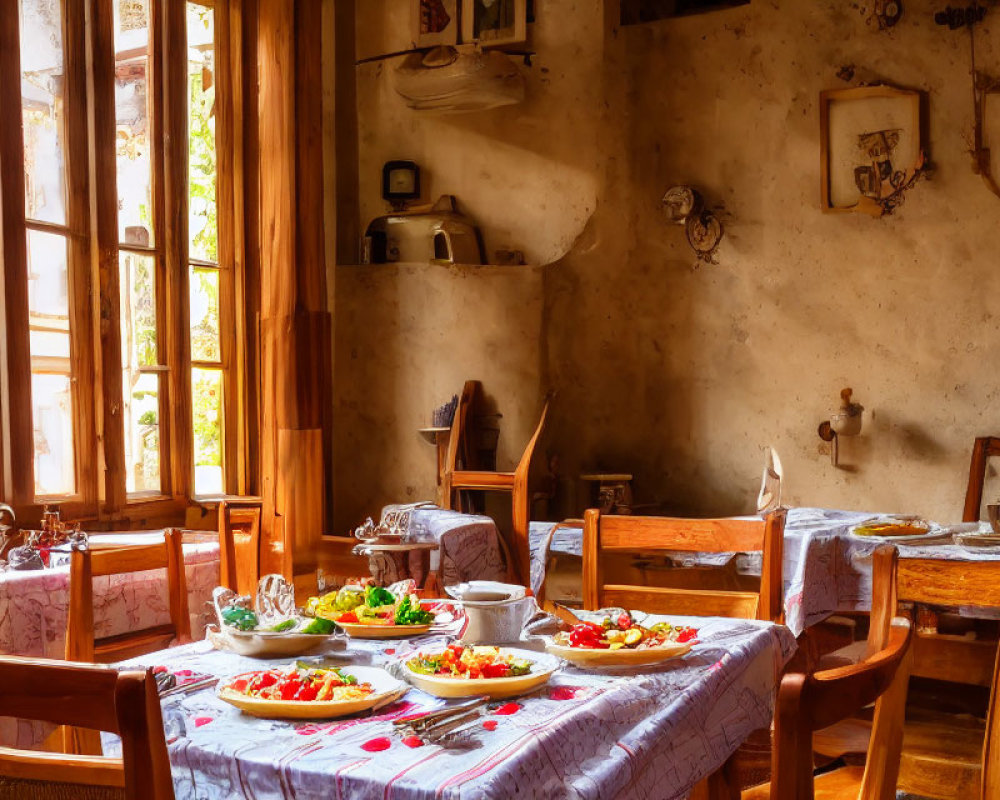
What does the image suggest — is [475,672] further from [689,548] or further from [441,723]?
[689,548]

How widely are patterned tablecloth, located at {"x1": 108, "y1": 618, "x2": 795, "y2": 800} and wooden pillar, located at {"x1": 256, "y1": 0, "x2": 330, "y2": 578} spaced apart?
279 cm

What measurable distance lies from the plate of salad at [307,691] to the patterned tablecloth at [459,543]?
2.34 metres

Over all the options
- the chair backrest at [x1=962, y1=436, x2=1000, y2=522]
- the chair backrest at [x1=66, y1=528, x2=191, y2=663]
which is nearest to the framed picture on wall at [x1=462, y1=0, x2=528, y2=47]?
the chair backrest at [x1=962, y1=436, x2=1000, y2=522]

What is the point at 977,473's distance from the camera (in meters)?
4.79

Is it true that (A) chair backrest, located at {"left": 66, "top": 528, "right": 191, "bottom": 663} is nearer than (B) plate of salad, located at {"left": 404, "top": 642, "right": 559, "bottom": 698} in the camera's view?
No

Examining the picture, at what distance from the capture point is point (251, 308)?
5.17 metres

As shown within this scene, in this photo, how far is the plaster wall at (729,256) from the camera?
526 cm

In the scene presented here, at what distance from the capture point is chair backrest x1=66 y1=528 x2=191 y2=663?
6.75 ft

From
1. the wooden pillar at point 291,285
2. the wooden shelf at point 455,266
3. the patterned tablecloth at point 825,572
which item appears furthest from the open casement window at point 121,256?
the patterned tablecloth at point 825,572

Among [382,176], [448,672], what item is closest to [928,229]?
[382,176]

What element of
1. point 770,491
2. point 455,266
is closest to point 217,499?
point 455,266

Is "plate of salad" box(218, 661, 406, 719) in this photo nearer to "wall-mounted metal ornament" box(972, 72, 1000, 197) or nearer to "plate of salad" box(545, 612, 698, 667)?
"plate of salad" box(545, 612, 698, 667)

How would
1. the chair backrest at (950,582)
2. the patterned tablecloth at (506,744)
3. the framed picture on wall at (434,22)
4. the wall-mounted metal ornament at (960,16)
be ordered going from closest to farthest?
the patterned tablecloth at (506,744) < the chair backrest at (950,582) < the wall-mounted metal ornament at (960,16) < the framed picture on wall at (434,22)

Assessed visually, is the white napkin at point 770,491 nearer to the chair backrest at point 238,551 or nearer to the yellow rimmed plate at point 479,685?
the chair backrest at point 238,551
